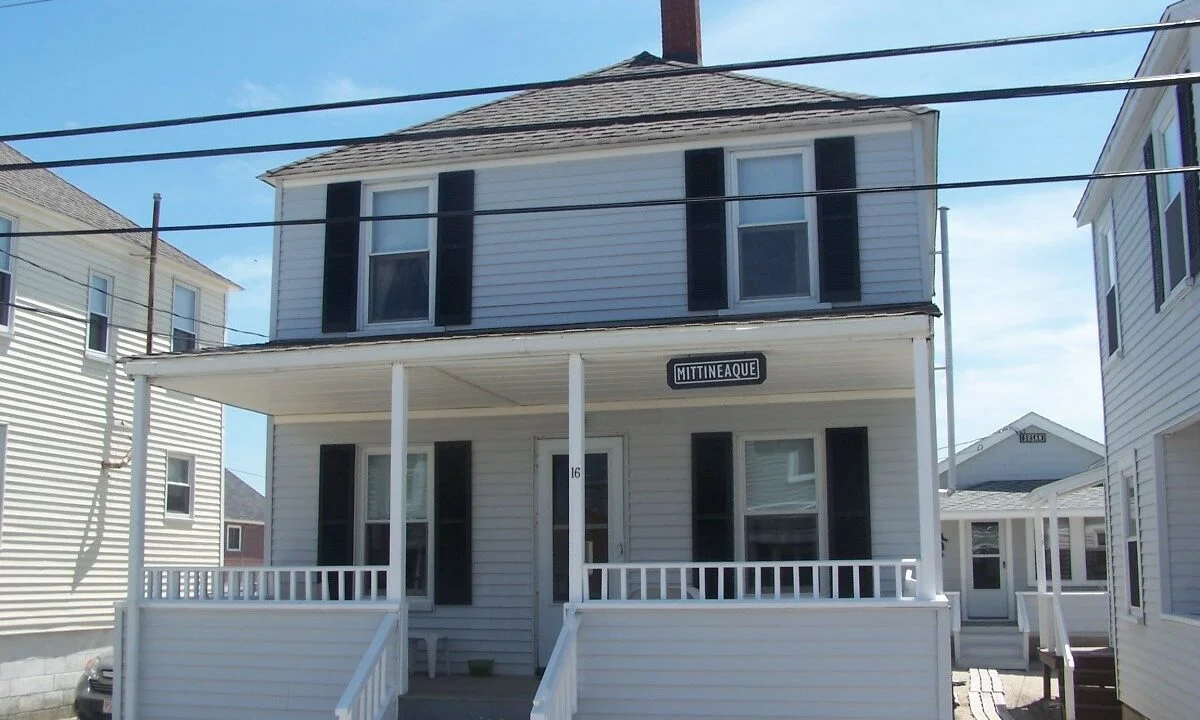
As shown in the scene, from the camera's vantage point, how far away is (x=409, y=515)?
13.7m

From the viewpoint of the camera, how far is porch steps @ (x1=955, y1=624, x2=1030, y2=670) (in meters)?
22.3

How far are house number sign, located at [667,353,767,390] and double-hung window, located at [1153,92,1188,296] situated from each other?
14.5 feet

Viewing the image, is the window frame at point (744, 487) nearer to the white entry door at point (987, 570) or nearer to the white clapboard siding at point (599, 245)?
the white clapboard siding at point (599, 245)

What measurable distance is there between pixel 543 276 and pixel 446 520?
2.80 metres

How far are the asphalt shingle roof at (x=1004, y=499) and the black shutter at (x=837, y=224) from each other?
11815 mm

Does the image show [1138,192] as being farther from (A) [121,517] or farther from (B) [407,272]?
(A) [121,517]

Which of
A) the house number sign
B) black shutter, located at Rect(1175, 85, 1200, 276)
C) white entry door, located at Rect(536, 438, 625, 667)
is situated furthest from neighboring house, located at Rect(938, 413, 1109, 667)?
the house number sign

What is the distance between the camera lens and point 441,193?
44.3ft

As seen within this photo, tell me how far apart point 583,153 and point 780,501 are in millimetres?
4220

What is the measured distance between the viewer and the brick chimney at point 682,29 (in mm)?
15492

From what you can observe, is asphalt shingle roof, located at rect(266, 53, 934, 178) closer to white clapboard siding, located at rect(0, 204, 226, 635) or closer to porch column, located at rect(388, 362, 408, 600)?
porch column, located at rect(388, 362, 408, 600)

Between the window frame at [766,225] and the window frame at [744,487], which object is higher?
the window frame at [766,225]

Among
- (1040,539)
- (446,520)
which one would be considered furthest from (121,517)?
(1040,539)

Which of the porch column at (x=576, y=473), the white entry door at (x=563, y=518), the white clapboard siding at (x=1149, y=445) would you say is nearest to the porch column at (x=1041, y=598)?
the white clapboard siding at (x=1149, y=445)
